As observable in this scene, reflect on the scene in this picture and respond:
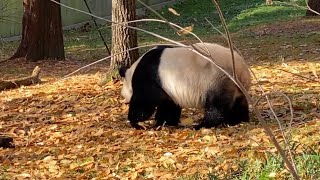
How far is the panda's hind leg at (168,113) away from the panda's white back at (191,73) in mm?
141

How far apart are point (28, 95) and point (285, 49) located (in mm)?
5391

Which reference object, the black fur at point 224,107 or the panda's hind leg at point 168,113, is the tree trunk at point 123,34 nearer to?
the panda's hind leg at point 168,113

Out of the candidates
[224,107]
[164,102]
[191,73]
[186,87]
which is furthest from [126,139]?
[224,107]

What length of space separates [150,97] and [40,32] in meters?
7.08

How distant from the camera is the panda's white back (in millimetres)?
5852

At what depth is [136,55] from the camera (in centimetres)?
868

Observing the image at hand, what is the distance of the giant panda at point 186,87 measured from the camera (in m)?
5.89

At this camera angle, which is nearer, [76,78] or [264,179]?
[264,179]

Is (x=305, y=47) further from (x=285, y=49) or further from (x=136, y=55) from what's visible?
(x=136, y=55)

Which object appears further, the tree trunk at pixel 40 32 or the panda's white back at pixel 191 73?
the tree trunk at pixel 40 32

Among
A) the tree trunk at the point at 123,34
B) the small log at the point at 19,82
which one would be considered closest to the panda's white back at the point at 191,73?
the tree trunk at the point at 123,34

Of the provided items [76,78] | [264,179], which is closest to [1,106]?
[76,78]

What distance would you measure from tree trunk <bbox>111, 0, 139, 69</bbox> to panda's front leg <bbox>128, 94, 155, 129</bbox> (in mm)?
2043

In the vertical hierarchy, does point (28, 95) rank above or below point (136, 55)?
below
